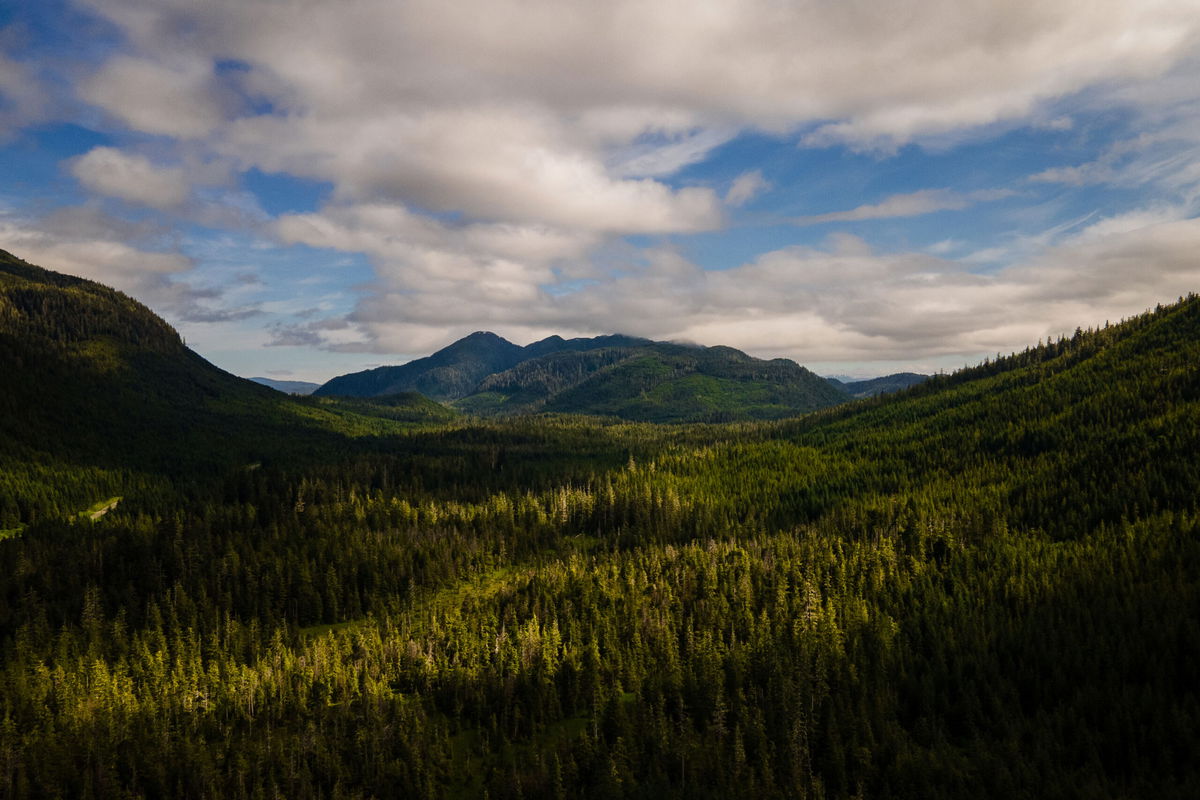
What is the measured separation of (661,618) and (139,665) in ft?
321

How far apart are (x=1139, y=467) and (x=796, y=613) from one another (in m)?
135

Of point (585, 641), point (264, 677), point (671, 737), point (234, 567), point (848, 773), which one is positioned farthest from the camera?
point (234, 567)

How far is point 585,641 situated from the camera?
118438mm

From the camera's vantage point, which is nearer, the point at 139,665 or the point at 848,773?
the point at 848,773

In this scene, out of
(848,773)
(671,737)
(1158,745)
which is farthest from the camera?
(671,737)

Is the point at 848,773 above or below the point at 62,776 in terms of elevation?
below

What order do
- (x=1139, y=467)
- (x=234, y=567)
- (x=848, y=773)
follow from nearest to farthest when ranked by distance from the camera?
(x=848, y=773) < (x=234, y=567) < (x=1139, y=467)

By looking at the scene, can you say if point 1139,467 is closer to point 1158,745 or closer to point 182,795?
point 1158,745

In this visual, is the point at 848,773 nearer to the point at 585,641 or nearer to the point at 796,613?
the point at 796,613

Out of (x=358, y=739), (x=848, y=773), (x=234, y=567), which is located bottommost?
(x=848, y=773)

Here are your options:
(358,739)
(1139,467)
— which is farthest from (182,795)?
(1139,467)

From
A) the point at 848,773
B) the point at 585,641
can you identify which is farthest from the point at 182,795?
the point at 848,773

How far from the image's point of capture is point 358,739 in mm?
85812

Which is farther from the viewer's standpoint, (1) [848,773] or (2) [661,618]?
(2) [661,618]
